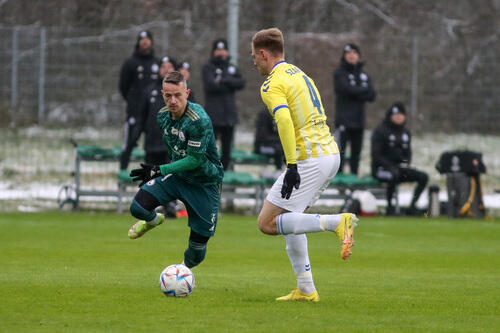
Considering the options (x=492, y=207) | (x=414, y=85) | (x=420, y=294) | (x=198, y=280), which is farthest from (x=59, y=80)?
(x=420, y=294)

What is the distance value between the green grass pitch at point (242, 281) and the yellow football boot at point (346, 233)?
1.46 feet

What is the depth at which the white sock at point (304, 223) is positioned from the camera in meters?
6.95

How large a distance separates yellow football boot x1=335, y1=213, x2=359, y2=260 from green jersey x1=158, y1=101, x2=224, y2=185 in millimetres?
1561

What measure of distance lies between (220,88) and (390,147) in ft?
10.2

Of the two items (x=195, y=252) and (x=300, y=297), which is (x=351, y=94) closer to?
(x=195, y=252)

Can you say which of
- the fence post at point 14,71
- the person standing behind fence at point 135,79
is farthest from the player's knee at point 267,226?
the fence post at point 14,71

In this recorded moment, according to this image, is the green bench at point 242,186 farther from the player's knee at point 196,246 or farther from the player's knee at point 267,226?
the player's knee at point 267,226

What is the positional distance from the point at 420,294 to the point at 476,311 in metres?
0.91

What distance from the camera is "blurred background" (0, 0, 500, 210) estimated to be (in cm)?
1798

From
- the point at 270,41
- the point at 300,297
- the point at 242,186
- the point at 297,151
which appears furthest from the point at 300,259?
the point at 242,186

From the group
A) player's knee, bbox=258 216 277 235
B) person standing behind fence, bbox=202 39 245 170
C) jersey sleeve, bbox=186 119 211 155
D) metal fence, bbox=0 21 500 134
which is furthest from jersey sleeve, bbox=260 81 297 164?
metal fence, bbox=0 21 500 134

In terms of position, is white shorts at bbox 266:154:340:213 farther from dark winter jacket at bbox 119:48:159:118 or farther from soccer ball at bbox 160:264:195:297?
dark winter jacket at bbox 119:48:159:118

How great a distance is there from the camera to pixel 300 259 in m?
7.32

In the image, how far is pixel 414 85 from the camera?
64.0 ft
